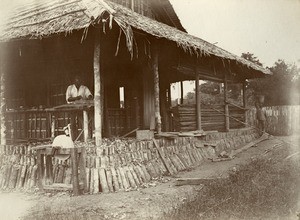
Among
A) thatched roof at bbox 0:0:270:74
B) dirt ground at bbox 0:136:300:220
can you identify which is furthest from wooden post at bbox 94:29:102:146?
dirt ground at bbox 0:136:300:220

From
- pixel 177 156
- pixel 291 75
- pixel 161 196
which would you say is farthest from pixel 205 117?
pixel 291 75

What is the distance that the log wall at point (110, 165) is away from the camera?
23.9 feet

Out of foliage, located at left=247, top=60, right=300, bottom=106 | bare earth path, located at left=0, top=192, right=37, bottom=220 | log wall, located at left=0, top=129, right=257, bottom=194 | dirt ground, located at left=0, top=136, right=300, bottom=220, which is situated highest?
foliage, located at left=247, top=60, right=300, bottom=106

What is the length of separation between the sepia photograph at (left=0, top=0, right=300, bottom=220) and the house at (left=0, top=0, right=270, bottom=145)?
0.13 feet

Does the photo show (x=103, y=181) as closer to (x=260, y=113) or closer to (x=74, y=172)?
(x=74, y=172)

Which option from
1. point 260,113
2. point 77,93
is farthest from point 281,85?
point 77,93

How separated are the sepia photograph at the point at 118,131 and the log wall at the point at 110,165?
25 millimetres

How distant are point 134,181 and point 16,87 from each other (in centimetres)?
635

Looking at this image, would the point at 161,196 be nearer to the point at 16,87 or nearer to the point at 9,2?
the point at 16,87

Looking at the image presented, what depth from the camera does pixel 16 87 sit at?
11789 millimetres

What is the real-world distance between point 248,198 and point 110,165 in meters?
2.95

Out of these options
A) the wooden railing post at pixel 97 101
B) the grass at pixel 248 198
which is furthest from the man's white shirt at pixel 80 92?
the grass at pixel 248 198

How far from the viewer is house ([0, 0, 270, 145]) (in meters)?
7.89

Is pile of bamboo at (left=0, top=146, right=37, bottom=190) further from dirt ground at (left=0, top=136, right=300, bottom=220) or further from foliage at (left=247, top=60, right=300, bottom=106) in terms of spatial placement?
foliage at (left=247, top=60, right=300, bottom=106)
